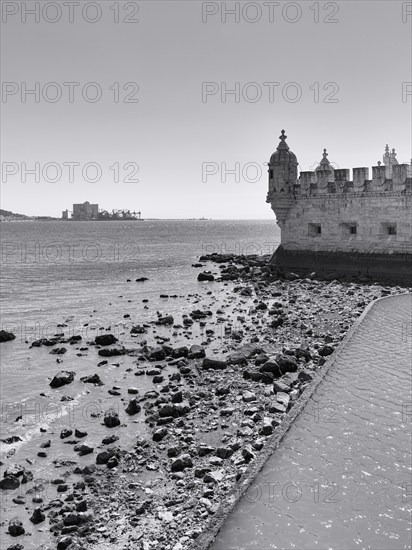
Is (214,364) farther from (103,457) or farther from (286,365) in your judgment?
(103,457)

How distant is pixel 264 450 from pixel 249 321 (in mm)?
13018

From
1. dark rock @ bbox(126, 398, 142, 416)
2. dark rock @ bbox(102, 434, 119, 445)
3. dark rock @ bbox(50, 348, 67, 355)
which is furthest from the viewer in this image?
dark rock @ bbox(50, 348, 67, 355)

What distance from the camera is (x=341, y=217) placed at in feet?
104

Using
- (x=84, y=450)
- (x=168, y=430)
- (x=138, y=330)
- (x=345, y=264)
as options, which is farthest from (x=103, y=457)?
(x=345, y=264)

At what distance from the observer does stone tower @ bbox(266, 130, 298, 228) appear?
109ft

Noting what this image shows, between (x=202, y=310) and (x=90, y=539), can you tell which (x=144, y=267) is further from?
(x=90, y=539)

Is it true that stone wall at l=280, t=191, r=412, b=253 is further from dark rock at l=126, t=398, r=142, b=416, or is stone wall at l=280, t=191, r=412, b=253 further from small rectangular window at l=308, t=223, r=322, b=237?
dark rock at l=126, t=398, r=142, b=416

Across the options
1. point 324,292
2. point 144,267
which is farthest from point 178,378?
point 144,267

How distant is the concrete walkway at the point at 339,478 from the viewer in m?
6.05

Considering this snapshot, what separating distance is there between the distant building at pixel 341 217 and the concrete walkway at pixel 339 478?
1971cm

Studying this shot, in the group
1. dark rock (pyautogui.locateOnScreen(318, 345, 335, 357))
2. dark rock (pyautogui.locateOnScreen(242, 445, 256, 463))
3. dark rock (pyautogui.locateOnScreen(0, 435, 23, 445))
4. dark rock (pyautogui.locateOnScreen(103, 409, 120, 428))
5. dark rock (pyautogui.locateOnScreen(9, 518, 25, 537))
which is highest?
dark rock (pyautogui.locateOnScreen(318, 345, 335, 357))

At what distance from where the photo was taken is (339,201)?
31719 mm

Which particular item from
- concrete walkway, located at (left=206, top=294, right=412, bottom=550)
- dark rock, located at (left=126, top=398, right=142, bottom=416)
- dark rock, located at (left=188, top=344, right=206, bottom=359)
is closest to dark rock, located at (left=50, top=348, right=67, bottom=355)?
dark rock, located at (left=188, top=344, right=206, bottom=359)

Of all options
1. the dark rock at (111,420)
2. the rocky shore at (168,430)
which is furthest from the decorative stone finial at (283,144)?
the dark rock at (111,420)
